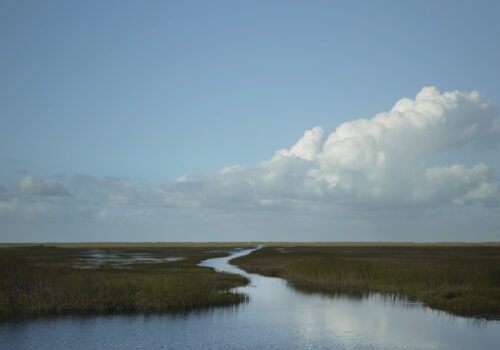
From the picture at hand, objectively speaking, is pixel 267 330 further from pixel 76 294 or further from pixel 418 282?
pixel 418 282

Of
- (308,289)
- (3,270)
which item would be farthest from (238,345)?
(308,289)

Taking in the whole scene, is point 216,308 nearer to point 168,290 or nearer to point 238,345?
point 168,290

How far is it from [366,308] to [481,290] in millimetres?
9371

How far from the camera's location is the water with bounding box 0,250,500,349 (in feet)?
74.2

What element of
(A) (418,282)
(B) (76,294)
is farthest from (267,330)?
(A) (418,282)

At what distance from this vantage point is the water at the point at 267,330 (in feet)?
74.2

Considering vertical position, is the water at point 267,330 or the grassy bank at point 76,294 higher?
the grassy bank at point 76,294

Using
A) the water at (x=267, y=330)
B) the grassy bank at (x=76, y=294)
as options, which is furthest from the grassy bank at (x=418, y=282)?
the grassy bank at (x=76, y=294)

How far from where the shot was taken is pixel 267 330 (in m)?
25.8

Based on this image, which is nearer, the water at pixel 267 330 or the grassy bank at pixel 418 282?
the water at pixel 267 330

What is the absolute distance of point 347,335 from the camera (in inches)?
987

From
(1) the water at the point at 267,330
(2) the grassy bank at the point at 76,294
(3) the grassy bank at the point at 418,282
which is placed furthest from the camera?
(3) the grassy bank at the point at 418,282

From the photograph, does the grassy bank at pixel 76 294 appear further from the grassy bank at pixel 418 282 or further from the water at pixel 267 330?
the grassy bank at pixel 418 282

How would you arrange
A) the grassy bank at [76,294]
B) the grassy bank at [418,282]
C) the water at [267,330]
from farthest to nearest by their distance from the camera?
the grassy bank at [418,282], the grassy bank at [76,294], the water at [267,330]
